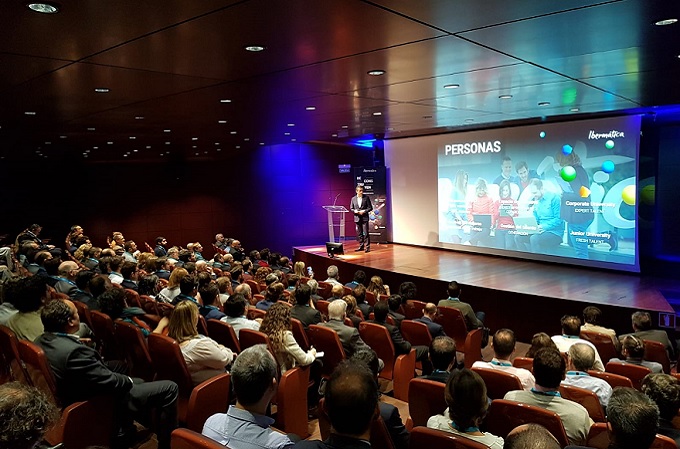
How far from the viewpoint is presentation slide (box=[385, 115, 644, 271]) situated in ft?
32.6

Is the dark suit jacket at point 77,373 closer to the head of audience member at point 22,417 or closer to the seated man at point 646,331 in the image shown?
the head of audience member at point 22,417

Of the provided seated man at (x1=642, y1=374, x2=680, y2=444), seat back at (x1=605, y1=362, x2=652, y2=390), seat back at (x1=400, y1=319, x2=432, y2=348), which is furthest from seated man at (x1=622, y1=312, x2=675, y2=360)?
seated man at (x1=642, y1=374, x2=680, y2=444)

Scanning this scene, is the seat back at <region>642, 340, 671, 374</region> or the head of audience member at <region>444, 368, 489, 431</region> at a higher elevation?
the head of audience member at <region>444, 368, 489, 431</region>

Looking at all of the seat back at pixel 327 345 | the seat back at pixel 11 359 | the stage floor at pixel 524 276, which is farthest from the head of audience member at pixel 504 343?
the stage floor at pixel 524 276

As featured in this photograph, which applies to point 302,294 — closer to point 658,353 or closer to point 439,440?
point 439,440

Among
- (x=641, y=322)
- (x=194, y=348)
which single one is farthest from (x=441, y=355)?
(x=641, y=322)

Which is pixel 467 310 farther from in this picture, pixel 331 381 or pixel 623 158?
pixel 623 158

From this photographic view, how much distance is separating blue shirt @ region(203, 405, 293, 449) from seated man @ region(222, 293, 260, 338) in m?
2.33

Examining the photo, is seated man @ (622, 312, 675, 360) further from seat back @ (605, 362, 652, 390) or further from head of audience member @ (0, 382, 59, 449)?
head of audience member @ (0, 382, 59, 449)

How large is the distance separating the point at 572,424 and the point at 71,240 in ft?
42.5

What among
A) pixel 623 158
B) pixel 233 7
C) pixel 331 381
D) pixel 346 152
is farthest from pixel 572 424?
pixel 346 152

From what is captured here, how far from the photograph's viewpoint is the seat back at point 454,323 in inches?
244

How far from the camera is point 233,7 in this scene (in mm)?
2688

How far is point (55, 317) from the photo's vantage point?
311 centimetres
